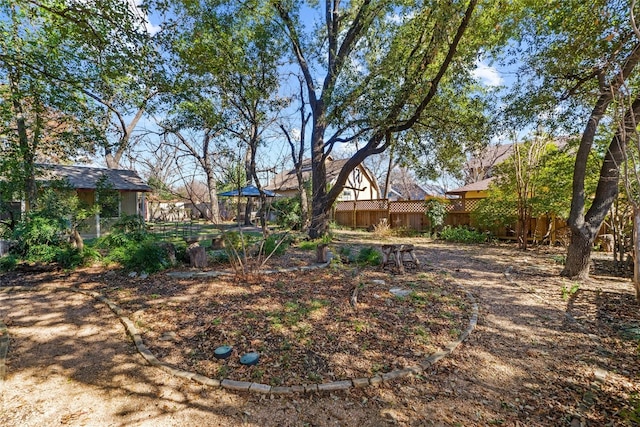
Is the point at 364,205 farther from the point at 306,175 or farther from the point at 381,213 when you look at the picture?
the point at 306,175

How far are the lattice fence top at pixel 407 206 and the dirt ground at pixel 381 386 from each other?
30.0ft

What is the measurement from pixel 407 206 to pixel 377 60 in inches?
276

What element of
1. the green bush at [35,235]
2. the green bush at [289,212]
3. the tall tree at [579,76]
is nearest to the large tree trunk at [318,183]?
the green bush at [289,212]

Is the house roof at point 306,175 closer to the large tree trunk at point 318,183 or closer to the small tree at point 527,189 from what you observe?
the large tree trunk at point 318,183

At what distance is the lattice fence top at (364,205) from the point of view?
14.7 m

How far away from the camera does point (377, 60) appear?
27.7ft

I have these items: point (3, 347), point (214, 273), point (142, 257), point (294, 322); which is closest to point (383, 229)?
point (214, 273)

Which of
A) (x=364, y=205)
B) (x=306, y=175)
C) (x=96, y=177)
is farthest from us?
(x=306, y=175)

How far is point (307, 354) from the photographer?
2.83m

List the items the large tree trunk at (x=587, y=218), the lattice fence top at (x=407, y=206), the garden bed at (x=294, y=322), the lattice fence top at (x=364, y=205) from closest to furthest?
1. the garden bed at (x=294, y=322)
2. the large tree trunk at (x=587, y=218)
3. the lattice fence top at (x=407, y=206)
4. the lattice fence top at (x=364, y=205)

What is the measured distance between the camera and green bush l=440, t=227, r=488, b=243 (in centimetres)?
1059

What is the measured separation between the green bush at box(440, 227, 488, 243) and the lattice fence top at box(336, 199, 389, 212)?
12.1 ft

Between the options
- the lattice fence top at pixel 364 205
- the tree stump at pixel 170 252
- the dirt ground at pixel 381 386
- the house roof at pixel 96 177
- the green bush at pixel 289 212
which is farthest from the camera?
the lattice fence top at pixel 364 205

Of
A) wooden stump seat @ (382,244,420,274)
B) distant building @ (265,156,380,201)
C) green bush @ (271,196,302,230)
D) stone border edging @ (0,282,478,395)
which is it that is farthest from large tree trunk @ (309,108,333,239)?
distant building @ (265,156,380,201)
